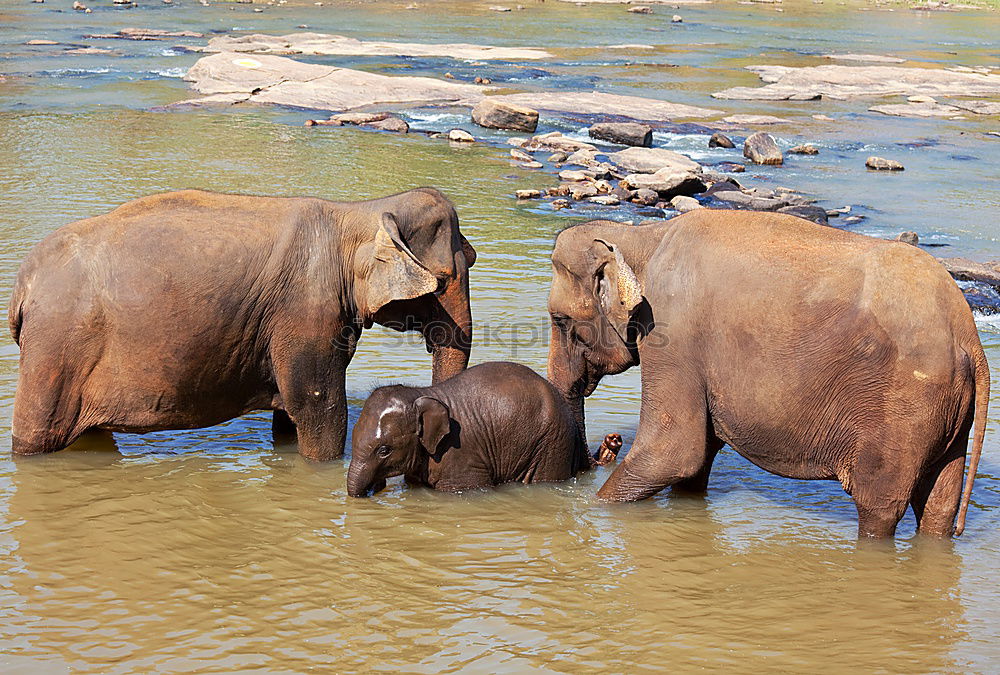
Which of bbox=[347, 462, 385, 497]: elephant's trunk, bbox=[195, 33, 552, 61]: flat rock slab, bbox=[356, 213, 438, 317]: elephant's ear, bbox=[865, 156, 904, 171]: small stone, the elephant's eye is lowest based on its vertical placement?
bbox=[347, 462, 385, 497]: elephant's trunk

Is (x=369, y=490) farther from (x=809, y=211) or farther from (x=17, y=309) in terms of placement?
(x=809, y=211)

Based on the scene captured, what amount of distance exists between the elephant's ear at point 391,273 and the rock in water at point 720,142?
49.6 ft

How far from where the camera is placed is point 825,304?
236 inches

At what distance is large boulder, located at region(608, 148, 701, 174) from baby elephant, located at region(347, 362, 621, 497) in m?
11.5

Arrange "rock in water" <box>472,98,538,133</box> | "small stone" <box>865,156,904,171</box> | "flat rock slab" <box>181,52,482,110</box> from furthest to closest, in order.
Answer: "flat rock slab" <box>181,52,482,110</box> < "rock in water" <box>472,98,538,133</box> < "small stone" <box>865,156,904,171</box>

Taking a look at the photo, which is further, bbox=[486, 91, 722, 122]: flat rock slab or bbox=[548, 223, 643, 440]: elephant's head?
bbox=[486, 91, 722, 122]: flat rock slab

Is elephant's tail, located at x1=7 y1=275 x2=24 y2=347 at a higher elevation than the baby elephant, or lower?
higher

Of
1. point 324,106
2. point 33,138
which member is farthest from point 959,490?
point 324,106

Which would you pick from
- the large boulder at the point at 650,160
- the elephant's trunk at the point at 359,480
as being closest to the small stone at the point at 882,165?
the large boulder at the point at 650,160

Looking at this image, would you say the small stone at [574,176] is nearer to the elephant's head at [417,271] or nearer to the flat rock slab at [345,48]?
the elephant's head at [417,271]

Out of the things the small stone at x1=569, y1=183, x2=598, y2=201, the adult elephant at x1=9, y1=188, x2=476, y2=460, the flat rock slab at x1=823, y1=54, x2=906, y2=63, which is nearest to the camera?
the adult elephant at x1=9, y1=188, x2=476, y2=460

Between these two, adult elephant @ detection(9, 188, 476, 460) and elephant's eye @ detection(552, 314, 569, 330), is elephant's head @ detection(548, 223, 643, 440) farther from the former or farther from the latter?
adult elephant @ detection(9, 188, 476, 460)

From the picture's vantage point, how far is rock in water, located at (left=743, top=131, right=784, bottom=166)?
20062 mm

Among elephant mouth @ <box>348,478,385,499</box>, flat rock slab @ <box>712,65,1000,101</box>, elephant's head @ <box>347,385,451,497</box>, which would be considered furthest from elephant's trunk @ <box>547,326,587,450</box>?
flat rock slab @ <box>712,65,1000,101</box>
